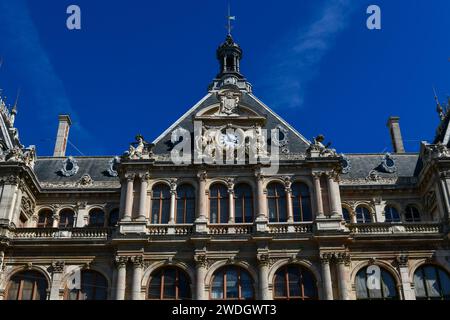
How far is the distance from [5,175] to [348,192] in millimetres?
22962

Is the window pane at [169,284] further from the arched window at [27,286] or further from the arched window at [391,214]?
the arched window at [391,214]

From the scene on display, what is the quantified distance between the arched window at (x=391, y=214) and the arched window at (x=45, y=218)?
76.4ft

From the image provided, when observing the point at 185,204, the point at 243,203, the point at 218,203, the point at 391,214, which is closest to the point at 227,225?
the point at 218,203

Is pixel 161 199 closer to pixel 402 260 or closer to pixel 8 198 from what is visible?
pixel 8 198

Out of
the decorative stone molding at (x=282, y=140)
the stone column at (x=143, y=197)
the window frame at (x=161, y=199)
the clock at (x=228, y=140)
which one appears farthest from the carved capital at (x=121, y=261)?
the decorative stone molding at (x=282, y=140)

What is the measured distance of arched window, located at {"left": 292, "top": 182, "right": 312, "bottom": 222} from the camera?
112 ft

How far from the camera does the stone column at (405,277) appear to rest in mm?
31922

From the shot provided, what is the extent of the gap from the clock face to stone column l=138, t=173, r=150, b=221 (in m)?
5.39

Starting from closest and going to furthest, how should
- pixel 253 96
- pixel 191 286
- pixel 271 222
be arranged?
pixel 191 286 → pixel 271 222 → pixel 253 96

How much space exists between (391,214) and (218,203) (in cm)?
1279

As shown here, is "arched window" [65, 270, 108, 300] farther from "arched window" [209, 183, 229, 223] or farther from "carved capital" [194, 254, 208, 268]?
"arched window" [209, 183, 229, 223]

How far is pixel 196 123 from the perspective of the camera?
37688 millimetres
